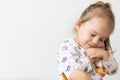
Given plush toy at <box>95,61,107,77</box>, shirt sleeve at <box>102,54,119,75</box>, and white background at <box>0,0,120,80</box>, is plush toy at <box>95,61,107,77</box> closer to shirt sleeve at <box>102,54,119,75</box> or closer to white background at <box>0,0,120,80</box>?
shirt sleeve at <box>102,54,119,75</box>

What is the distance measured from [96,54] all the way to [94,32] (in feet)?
0.25

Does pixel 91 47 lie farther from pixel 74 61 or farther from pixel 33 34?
pixel 33 34

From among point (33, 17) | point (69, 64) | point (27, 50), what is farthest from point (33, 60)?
point (69, 64)

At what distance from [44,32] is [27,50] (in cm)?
11

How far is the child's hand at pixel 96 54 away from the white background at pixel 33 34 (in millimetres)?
291

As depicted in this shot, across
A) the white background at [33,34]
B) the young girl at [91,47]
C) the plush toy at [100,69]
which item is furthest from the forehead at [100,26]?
the white background at [33,34]

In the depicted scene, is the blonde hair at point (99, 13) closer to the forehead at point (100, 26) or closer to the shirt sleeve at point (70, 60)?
the forehead at point (100, 26)

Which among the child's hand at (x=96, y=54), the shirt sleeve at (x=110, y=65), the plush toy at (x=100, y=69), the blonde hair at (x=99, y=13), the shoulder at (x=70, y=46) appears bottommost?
the plush toy at (x=100, y=69)

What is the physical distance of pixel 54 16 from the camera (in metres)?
1.41

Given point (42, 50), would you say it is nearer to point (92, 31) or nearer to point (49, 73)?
point (49, 73)

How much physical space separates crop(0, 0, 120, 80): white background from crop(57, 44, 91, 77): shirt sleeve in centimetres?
29

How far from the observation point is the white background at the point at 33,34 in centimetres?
136

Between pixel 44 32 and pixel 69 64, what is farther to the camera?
pixel 44 32

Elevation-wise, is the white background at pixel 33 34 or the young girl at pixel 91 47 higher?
the white background at pixel 33 34
